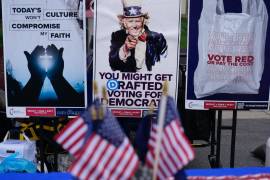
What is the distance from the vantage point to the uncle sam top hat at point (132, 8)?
356 cm

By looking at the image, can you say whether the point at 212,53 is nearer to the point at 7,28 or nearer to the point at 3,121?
the point at 7,28

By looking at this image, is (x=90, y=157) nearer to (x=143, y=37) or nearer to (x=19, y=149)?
(x=143, y=37)

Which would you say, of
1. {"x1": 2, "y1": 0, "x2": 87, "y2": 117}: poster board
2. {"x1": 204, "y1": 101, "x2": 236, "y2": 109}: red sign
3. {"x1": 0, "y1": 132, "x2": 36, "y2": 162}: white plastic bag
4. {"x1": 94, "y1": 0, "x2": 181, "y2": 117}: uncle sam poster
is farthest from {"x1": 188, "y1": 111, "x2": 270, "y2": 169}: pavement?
{"x1": 2, "y1": 0, "x2": 87, "y2": 117}: poster board

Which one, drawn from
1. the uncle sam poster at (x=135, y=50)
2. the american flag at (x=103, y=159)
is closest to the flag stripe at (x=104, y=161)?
the american flag at (x=103, y=159)

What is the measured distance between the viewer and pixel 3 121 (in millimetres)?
4531

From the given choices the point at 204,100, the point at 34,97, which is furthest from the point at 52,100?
the point at 204,100

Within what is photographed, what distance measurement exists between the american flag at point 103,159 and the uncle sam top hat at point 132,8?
78.8 inches

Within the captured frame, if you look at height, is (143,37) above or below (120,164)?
above

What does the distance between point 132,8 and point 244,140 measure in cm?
379

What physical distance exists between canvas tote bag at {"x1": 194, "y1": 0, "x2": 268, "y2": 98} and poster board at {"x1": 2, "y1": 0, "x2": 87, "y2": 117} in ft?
3.43

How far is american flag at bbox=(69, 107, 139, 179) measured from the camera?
1.71m

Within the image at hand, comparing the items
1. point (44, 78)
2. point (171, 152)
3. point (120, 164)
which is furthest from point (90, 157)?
point (44, 78)

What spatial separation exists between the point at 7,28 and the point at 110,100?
108cm

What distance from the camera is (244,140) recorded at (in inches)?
260
